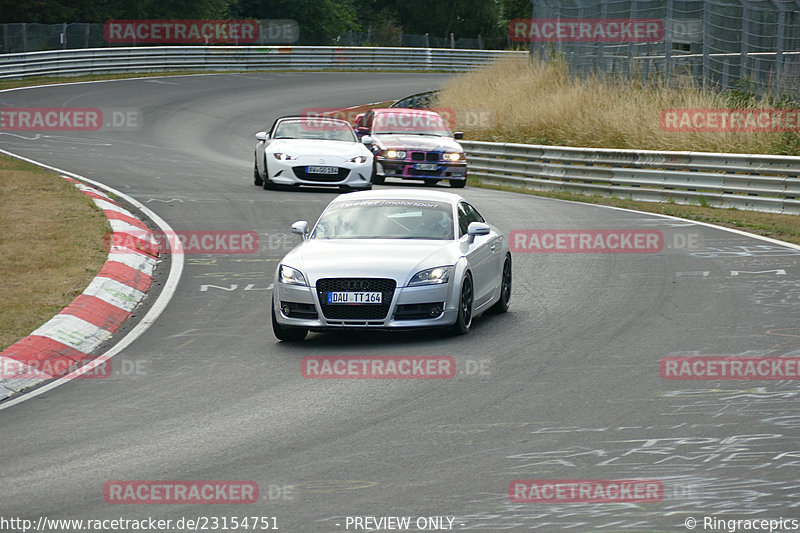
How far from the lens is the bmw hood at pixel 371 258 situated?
35.2 feet

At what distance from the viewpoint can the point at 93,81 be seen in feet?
155

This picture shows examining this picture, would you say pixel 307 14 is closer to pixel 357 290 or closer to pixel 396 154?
pixel 396 154

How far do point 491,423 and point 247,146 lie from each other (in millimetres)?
28905

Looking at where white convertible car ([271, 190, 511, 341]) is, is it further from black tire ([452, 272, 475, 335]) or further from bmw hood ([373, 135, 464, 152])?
bmw hood ([373, 135, 464, 152])

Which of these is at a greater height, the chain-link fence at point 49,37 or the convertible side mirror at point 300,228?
the chain-link fence at point 49,37

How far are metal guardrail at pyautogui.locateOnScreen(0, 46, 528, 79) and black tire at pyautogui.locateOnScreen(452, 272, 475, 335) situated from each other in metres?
31.9

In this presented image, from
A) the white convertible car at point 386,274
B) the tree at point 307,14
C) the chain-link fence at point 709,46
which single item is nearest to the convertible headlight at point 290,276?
the white convertible car at point 386,274

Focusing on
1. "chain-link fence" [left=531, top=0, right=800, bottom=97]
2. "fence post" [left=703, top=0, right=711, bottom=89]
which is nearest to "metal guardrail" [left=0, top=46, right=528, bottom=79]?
"chain-link fence" [left=531, top=0, right=800, bottom=97]

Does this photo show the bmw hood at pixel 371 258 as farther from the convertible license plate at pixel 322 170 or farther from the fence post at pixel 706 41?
the fence post at pixel 706 41

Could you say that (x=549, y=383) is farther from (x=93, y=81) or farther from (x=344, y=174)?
(x=93, y=81)

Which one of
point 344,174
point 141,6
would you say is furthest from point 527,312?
point 141,6

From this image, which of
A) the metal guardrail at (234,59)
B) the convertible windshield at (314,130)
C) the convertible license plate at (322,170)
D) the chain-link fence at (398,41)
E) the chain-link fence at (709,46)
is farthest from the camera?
the chain-link fence at (398,41)

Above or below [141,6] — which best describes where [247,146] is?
below

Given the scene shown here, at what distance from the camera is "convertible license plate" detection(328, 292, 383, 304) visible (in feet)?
34.9
